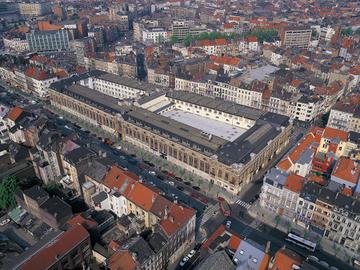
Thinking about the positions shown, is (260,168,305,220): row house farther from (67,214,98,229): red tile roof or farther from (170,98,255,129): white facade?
(67,214,98,229): red tile roof

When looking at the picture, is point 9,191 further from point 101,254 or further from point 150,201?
point 150,201

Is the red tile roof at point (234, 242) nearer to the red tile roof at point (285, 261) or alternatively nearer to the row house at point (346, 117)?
the red tile roof at point (285, 261)

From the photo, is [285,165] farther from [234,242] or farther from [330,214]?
[234,242]

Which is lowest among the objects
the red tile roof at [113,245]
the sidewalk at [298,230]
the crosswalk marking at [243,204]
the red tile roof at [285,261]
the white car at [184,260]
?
the crosswalk marking at [243,204]

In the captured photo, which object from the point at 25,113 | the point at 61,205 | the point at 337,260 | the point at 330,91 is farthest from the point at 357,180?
the point at 25,113

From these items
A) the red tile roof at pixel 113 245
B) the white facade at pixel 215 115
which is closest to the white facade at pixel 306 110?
the white facade at pixel 215 115

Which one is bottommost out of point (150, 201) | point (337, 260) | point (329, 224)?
point (337, 260)

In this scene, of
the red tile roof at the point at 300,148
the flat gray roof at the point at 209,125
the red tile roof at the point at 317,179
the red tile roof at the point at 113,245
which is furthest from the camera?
the flat gray roof at the point at 209,125

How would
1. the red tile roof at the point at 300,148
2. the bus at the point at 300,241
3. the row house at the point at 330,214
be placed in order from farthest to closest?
the red tile roof at the point at 300,148 < the bus at the point at 300,241 < the row house at the point at 330,214
